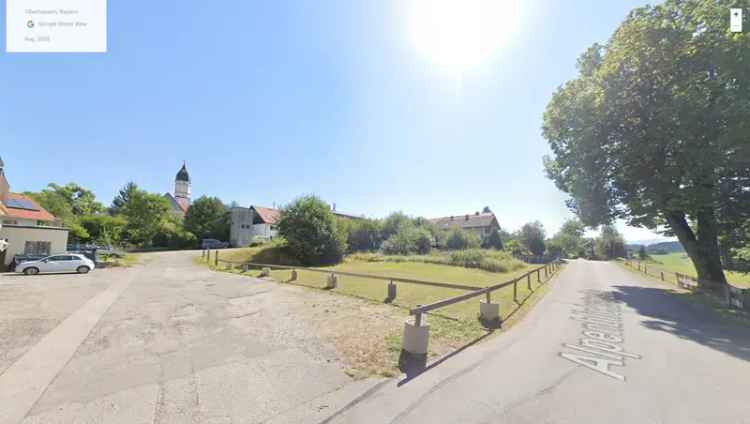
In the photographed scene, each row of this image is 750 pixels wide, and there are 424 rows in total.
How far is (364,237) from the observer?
3334 centimetres

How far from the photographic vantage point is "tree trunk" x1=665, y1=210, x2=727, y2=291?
37.7 ft

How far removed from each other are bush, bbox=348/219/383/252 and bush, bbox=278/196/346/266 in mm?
7931

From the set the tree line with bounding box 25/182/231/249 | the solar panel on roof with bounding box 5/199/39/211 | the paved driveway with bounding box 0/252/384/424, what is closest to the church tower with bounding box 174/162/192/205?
the tree line with bounding box 25/182/231/249

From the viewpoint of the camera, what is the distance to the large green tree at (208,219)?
A: 3941 cm

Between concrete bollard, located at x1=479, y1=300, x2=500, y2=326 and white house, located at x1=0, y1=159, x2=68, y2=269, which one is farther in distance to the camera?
white house, located at x1=0, y1=159, x2=68, y2=269

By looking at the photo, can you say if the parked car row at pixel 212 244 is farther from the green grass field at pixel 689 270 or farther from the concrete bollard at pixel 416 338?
the green grass field at pixel 689 270

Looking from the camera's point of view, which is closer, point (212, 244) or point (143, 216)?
point (143, 216)

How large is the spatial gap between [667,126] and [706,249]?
249 inches

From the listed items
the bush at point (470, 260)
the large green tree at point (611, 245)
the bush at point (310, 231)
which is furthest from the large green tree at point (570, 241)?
the bush at point (310, 231)

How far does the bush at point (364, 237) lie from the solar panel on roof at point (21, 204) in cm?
3033

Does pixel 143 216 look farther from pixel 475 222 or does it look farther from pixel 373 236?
pixel 475 222

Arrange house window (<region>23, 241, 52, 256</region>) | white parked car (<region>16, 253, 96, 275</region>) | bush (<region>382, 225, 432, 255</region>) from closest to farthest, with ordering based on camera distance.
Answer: white parked car (<region>16, 253, 96, 275</region>) → house window (<region>23, 241, 52, 256</region>) → bush (<region>382, 225, 432, 255</region>)

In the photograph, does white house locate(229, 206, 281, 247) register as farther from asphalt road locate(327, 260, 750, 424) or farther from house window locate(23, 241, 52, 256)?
asphalt road locate(327, 260, 750, 424)

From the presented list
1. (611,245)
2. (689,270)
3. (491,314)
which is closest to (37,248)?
(491,314)
